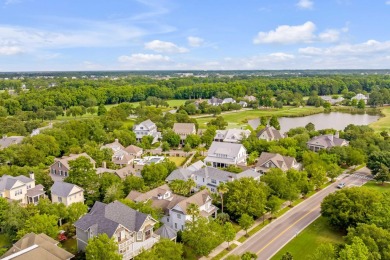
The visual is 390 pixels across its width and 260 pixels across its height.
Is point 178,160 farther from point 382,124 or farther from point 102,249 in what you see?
point 382,124

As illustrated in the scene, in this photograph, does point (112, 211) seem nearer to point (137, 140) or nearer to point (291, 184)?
point (291, 184)

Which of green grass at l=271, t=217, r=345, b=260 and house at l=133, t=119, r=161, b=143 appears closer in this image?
green grass at l=271, t=217, r=345, b=260

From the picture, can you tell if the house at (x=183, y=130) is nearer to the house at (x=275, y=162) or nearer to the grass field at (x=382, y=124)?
the house at (x=275, y=162)

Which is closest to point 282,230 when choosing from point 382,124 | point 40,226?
point 40,226

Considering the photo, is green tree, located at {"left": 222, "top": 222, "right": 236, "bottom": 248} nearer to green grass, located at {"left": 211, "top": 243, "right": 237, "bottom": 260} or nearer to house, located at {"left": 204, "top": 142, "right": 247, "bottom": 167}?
green grass, located at {"left": 211, "top": 243, "right": 237, "bottom": 260}

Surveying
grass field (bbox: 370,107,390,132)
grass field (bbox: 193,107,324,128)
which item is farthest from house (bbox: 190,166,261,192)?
grass field (bbox: 370,107,390,132)

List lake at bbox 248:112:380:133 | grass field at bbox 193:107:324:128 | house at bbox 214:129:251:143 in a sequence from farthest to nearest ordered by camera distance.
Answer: grass field at bbox 193:107:324:128, lake at bbox 248:112:380:133, house at bbox 214:129:251:143

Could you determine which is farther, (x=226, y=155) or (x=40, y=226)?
(x=226, y=155)
